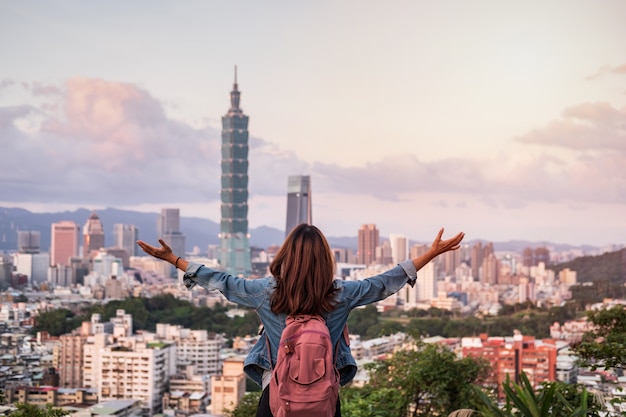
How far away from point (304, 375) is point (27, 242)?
36672 millimetres

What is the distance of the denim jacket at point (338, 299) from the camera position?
1177mm

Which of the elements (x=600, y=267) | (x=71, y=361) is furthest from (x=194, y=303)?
(x=600, y=267)

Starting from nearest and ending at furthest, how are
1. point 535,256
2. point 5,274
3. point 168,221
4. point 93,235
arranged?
1. point 5,274
2. point 535,256
3. point 93,235
4. point 168,221

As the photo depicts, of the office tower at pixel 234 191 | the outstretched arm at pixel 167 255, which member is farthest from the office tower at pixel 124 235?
the outstretched arm at pixel 167 255

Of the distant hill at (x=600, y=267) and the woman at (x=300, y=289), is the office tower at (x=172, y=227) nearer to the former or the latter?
the distant hill at (x=600, y=267)

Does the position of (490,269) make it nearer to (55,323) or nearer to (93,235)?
(55,323)

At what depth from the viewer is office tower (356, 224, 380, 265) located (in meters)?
34.7

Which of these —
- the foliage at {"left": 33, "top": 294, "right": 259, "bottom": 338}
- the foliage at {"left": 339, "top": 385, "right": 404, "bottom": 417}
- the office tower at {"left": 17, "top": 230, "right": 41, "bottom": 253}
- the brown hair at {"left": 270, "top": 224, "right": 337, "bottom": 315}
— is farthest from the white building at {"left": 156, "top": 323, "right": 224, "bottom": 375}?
the office tower at {"left": 17, "top": 230, "right": 41, "bottom": 253}

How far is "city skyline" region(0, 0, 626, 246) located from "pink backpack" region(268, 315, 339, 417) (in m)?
19.0

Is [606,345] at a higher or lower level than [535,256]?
lower

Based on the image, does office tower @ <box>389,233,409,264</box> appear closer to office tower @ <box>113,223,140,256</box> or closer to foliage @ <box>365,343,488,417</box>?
office tower @ <box>113,223,140,256</box>

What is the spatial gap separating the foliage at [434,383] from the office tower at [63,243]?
34.3m

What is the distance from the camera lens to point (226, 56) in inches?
1164

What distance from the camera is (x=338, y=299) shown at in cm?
117
